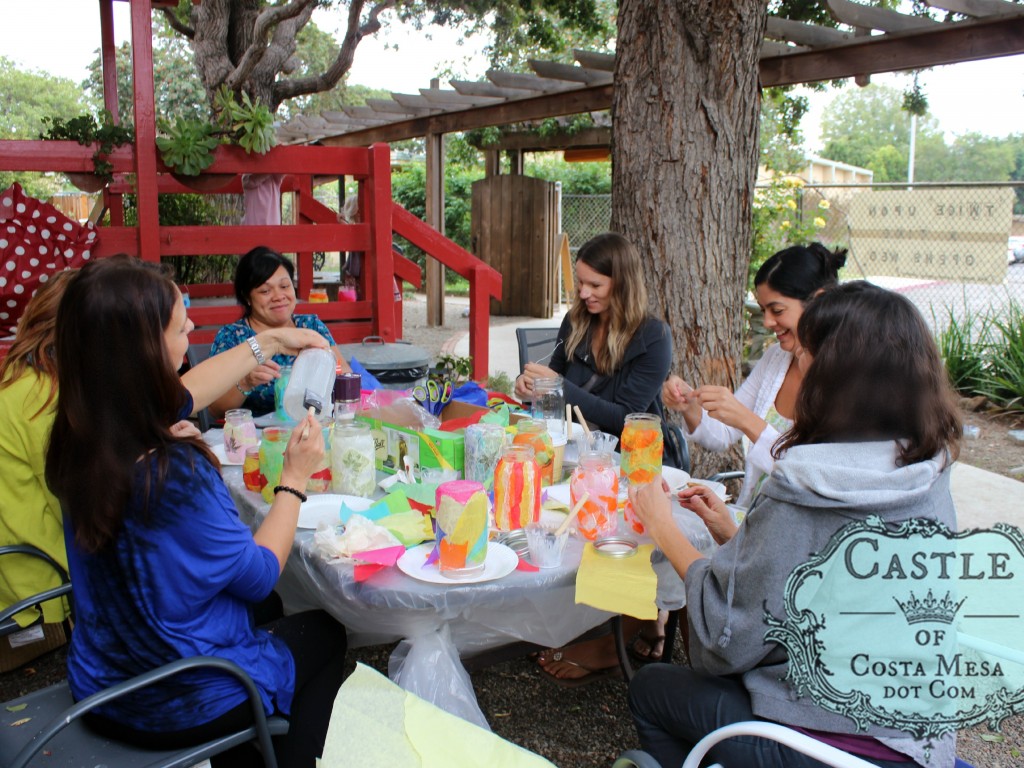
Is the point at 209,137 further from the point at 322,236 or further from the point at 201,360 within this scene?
the point at 201,360

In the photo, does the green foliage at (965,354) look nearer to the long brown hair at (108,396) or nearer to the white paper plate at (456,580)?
the white paper plate at (456,580)

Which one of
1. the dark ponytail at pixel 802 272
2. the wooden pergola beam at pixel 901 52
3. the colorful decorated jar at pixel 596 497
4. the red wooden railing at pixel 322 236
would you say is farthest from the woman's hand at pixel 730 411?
the wooden pergola beam at pixel 901 52

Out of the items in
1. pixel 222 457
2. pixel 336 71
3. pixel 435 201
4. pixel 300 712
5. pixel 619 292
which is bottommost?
pixel 300 712

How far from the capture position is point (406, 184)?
59.6 ft

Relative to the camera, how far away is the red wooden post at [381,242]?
538cm

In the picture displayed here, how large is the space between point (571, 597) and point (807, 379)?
2.78ft

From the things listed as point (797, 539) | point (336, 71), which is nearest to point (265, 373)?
point (797, 539)

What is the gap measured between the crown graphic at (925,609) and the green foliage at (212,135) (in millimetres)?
4380

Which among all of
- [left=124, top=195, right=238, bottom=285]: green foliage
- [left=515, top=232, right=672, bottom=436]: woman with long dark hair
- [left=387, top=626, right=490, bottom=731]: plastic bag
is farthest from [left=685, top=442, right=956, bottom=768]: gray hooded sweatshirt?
[left=124, top=195, right=238, bottom=285]: green foliage

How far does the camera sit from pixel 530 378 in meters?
3.15

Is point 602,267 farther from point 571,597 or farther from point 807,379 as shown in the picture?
point 807,379

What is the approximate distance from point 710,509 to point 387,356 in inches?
101

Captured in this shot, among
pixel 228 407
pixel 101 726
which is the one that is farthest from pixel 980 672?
pixel 228 407

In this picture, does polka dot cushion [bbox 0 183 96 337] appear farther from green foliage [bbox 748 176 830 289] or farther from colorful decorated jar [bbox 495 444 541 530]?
green foliage [bbox 748 176 830 289]
